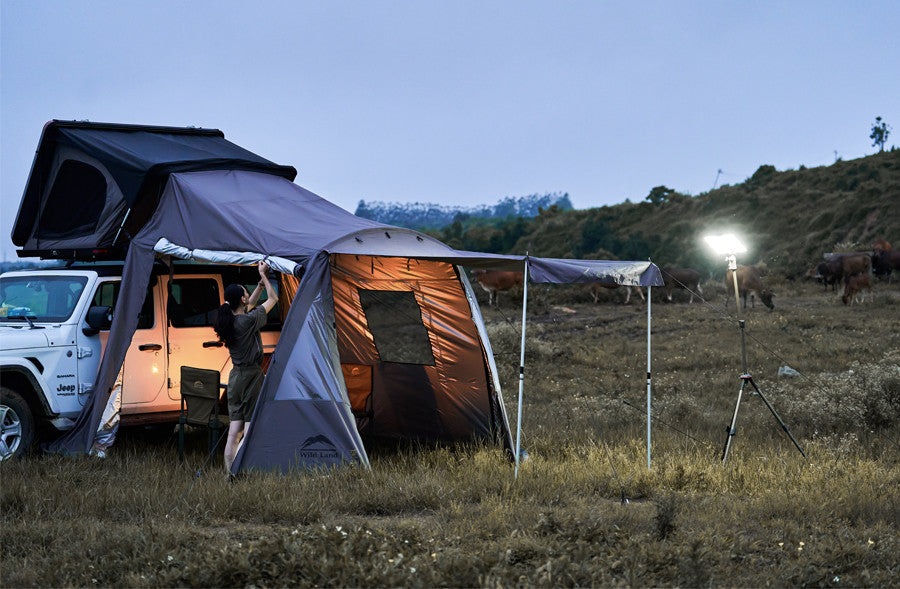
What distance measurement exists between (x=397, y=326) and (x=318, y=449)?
117 inches

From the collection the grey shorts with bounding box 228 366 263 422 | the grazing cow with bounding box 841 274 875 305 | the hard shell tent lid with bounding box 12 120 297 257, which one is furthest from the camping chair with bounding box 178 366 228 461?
the grazing cow with bounding box 841 274 875 305

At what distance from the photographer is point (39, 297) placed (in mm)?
9078

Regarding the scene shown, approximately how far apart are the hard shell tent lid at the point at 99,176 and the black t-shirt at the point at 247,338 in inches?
110

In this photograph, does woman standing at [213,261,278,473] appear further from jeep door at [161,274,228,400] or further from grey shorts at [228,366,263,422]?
jeep door at [161,274,228,400]

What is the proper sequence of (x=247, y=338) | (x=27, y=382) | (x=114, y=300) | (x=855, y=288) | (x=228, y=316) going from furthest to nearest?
(x=855, y=288) → (x=114, y=300) → (x=27, y=382) → (x=247, y=338) → (x=228, y=316)

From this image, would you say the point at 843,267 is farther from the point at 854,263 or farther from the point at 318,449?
the point at 318,449

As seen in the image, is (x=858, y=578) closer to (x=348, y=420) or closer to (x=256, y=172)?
(x=348, y=420)

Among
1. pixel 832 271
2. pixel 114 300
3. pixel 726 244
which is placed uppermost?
pixel 832 271

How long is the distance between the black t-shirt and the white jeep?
77 centimetres

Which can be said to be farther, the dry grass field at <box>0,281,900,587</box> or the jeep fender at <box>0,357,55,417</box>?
the jeep fender at <box>0,357,55,417</box>

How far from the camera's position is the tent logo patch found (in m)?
7.89

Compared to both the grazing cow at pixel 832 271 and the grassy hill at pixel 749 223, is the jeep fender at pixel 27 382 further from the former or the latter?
the grassy hill at pixel 749 223

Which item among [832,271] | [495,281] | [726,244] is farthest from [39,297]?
[832,271]

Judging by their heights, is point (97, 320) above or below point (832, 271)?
below
